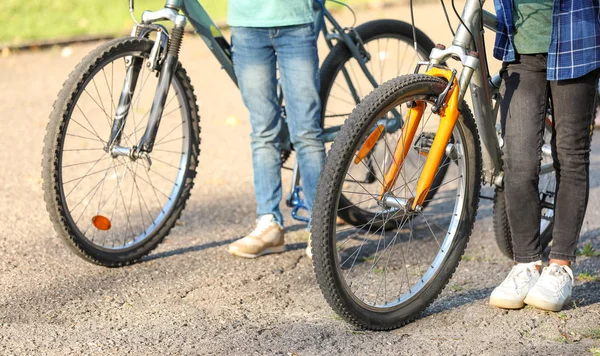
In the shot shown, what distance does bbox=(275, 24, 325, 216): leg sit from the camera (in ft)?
12.6

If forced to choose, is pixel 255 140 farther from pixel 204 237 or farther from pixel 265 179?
pixel 204 237

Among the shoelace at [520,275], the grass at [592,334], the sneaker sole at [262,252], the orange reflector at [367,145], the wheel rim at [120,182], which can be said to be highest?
the orange reflector at [367,145]

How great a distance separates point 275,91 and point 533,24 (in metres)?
1.18

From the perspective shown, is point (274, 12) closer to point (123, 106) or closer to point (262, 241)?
point (123, 106)

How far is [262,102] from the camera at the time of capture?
3.96 m

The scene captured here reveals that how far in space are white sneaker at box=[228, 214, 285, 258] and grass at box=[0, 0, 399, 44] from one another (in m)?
5.62

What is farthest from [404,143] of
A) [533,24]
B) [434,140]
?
[533,24]

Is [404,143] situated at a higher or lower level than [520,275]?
higher

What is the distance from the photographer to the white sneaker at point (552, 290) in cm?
339

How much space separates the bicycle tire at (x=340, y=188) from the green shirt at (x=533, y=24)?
0.33 metres

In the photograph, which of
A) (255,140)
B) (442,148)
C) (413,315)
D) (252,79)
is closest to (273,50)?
(252,79)

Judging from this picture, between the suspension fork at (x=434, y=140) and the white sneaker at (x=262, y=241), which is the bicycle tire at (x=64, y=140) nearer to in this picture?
the white sneaker at (x=262, y=241)

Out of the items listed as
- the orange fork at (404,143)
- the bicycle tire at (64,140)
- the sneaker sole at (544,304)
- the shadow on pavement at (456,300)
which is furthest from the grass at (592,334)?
the bicycle tire at (64,140)

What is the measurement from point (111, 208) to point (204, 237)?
660 millimetres
